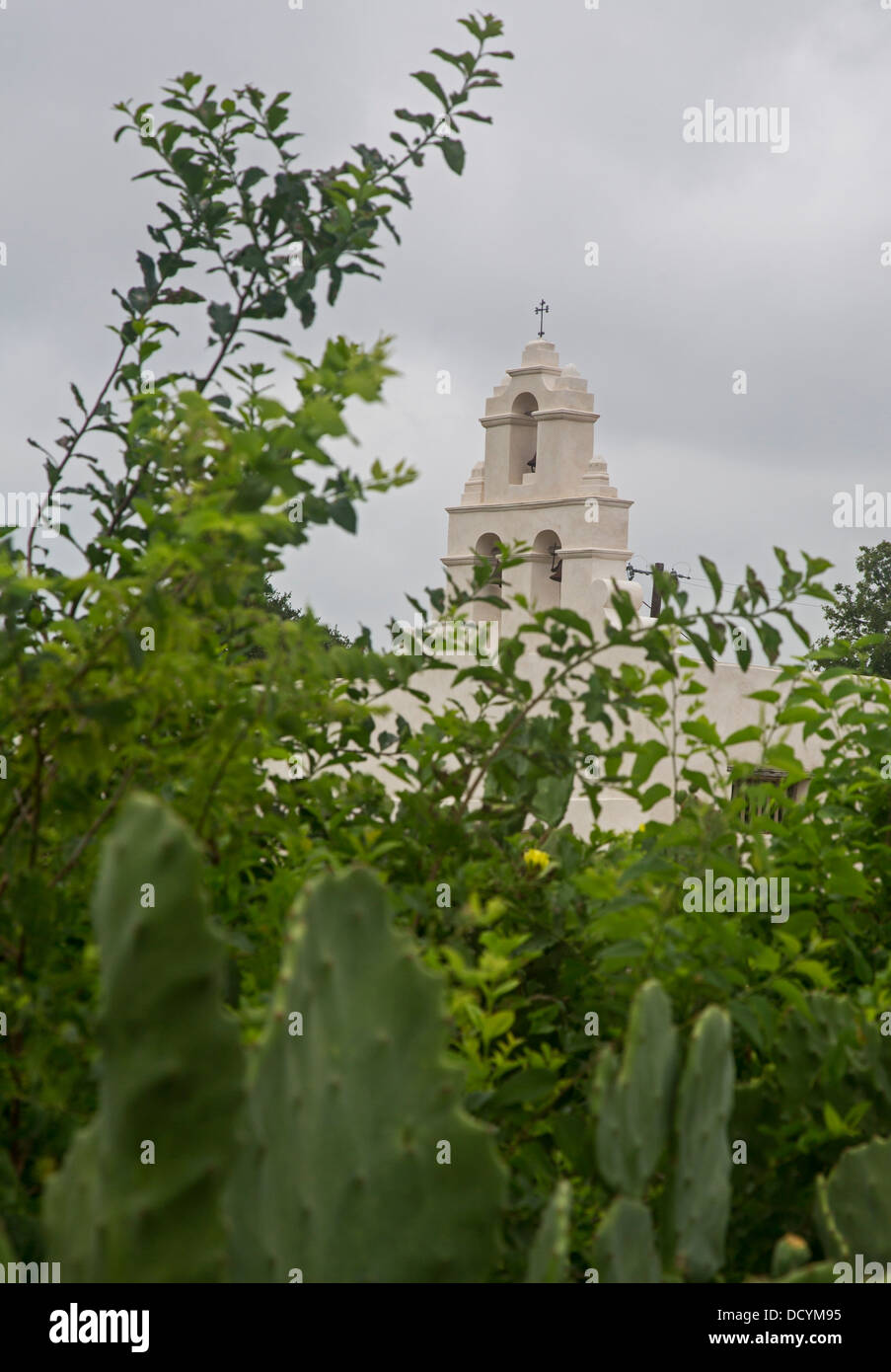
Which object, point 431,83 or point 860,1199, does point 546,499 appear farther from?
point 860,1199

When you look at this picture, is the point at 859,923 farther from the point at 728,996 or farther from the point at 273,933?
the point at 273,933

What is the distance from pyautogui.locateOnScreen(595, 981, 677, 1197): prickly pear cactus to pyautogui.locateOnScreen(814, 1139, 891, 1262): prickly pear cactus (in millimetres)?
302

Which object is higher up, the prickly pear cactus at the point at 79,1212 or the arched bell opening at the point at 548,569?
the arched bell opening at the point at 548,569

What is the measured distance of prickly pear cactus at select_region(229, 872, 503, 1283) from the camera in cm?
127

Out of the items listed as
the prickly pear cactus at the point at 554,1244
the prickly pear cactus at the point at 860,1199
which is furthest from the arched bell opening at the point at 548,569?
the prickly pear cactus at the point at 554,1244

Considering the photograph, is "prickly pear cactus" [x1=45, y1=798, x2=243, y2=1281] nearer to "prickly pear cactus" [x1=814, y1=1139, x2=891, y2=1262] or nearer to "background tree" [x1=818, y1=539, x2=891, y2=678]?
"prickly pear cactus" [x1=814, y1=1139, x2=891, y2=1262]

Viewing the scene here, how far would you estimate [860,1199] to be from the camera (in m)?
1.62

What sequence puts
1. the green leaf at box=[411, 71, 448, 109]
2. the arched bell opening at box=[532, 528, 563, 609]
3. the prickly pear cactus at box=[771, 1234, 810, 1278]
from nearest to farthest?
1. the prickly pear cactus at box=[771, 1234, 810, 1278]
2. the green leaf at box=[411, 71, 448, 109]
3. the arched bell opening at box=[532, 528, 563, 609]

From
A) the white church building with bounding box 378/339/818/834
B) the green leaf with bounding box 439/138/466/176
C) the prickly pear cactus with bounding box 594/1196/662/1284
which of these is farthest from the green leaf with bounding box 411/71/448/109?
the white church building with bounding box 378/339/818/834

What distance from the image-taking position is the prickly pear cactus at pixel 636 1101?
4.40 feet

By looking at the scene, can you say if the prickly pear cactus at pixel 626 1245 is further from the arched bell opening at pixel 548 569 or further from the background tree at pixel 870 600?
the background tree at pixel 870 600

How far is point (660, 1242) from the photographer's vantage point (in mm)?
1516

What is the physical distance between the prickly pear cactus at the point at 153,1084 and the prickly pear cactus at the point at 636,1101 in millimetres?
416
